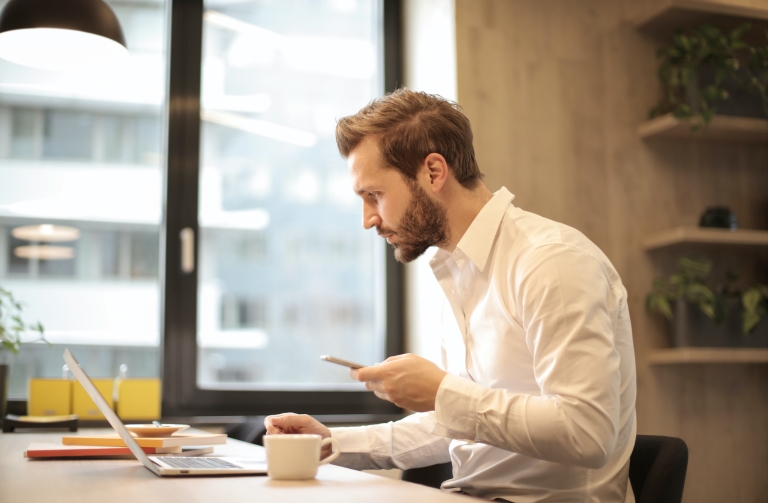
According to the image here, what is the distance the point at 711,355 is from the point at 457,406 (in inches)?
72.6

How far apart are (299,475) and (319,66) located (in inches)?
96.5

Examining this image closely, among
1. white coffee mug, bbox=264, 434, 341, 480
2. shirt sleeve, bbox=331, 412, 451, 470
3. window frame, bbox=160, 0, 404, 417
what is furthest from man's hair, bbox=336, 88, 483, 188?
window frame, bbox=160, 0, 404, 417

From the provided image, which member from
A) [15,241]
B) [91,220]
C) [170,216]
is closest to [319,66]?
[170,216]

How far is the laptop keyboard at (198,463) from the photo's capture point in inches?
48.7

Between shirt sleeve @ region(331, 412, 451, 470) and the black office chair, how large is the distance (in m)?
0.47

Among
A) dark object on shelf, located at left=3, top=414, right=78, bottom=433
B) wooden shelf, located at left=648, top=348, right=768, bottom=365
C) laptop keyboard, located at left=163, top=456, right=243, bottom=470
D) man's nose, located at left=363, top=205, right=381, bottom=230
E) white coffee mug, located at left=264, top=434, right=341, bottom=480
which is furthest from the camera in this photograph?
wooden shelf, located at left=648, top=348, right=768, bottom=365

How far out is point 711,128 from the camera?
3010mm

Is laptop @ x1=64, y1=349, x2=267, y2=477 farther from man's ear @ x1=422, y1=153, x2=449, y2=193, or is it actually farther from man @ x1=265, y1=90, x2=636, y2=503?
man's ear @ x1=422, y1=153, x2=449, y2=193

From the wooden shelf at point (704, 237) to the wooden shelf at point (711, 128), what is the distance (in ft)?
1.23

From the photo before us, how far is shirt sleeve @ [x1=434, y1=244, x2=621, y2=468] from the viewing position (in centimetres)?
128

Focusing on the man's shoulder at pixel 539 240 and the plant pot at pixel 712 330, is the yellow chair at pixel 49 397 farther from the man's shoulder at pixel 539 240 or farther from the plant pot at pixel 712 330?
the plant pot at pixel 712 330

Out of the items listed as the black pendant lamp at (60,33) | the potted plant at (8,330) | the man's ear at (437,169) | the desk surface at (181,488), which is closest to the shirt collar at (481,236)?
the man's ear at (437,169)

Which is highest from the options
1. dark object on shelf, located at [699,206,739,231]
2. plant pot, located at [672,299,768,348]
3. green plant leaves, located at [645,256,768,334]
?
dark object on shelf, located at [699,206,739,231]

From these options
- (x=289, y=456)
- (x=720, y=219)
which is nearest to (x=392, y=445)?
(x=289, y=456)
